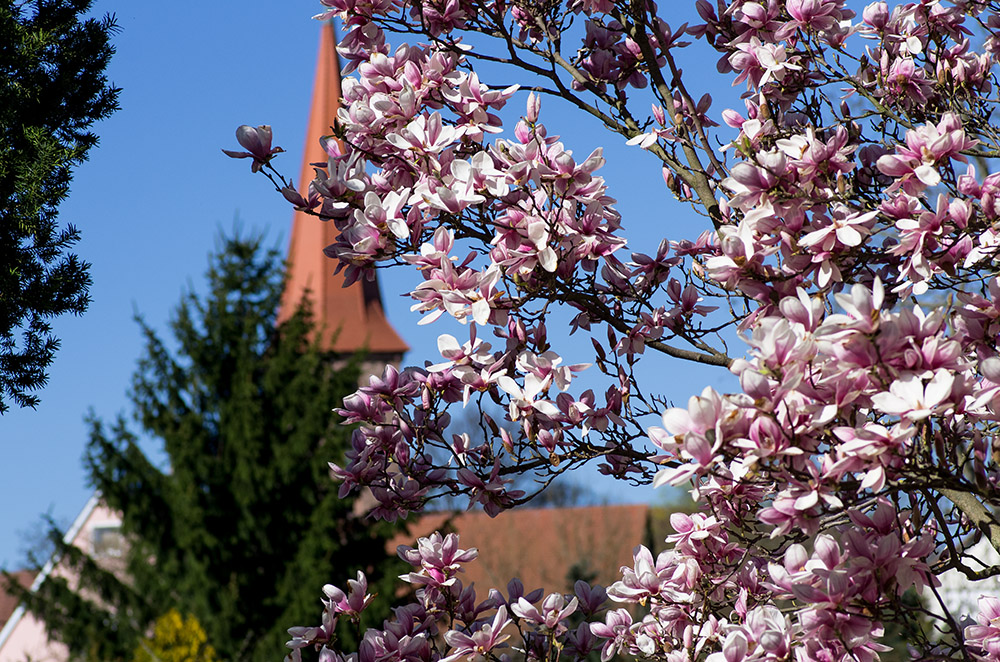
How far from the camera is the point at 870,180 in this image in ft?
11.2

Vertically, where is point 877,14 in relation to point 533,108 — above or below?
above

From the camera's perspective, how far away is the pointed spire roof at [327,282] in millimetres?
30391

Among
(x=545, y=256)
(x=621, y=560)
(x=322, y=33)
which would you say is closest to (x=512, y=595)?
(x=545, y=256)

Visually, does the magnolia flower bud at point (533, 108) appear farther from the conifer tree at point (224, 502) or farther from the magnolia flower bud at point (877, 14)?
the conifer tree at point (224, 502)

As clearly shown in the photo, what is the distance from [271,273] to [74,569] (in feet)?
17.2

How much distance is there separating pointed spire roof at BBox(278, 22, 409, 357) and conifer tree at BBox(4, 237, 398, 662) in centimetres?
1372

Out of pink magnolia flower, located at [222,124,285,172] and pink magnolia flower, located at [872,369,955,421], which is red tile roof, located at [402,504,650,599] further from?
pink magnolia flower, located at [872,369,955,421]

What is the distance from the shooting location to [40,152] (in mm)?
3516

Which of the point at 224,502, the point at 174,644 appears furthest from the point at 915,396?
the point at 224,502

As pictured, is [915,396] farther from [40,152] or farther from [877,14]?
[40,152]

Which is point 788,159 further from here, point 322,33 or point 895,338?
point 322,33

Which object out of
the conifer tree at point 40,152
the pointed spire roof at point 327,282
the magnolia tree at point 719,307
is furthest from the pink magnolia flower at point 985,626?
the pointed spire roof at point 327,282

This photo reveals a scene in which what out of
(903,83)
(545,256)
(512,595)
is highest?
(903,83)

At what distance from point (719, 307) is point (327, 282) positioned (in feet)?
99.3
